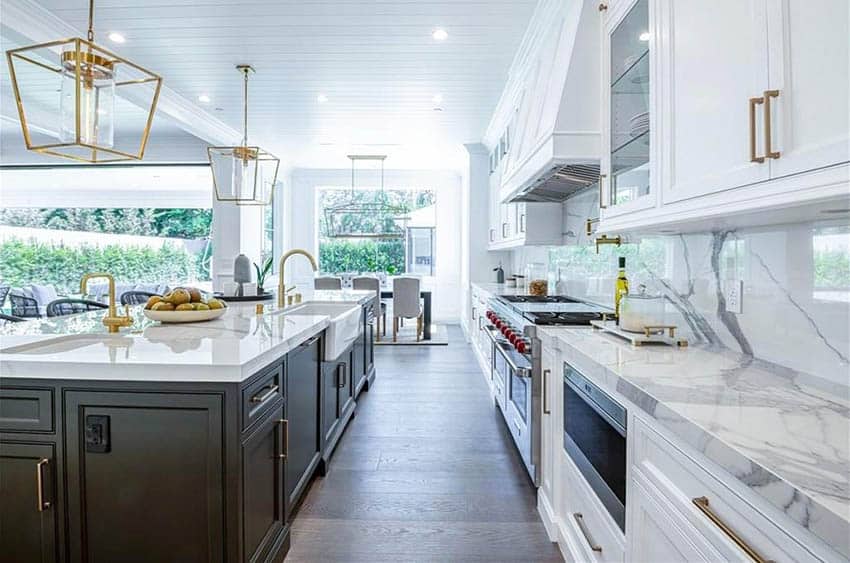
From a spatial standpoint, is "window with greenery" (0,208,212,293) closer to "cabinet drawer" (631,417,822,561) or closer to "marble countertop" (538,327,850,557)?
"marble countertop" (538,327,850,557)

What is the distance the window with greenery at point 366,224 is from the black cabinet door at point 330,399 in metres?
6.44

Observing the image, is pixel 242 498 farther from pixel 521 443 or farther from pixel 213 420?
pixel 521 443

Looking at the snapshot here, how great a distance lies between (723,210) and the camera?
49.9 inches

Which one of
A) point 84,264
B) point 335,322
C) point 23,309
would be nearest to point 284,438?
point 335,322

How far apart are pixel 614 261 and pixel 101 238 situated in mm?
10751

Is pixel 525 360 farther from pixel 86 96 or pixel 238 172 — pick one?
pixel 238 172

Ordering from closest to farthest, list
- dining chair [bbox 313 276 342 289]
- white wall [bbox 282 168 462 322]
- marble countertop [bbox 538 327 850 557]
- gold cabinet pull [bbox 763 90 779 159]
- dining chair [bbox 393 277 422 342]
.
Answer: marble countertop [bbox 538 327 850 557] → gold cabinet pull [bbox 763 90 779 159] → dining chair [bbox 393 277 422 342] → dining chair [bbox 313 276 342 289] → white wall [bbox 282 168 462 322]

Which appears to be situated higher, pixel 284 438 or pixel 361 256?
pixel 361 256

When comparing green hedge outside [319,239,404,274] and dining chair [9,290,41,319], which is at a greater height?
green hedge outside [319,239,404,274]

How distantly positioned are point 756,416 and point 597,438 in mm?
646

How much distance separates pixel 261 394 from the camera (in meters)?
1.72

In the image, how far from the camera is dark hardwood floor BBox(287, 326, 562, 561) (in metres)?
2.11

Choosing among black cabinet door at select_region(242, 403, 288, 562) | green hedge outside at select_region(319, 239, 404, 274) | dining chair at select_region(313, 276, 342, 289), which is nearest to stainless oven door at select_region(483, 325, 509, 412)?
black cabinet door at select_region(242, 403, 288, 562)

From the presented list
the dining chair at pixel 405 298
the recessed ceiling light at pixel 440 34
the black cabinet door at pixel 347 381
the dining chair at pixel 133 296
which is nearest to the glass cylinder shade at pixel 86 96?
the black cabinet door at pixel 347 381
